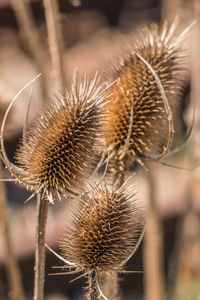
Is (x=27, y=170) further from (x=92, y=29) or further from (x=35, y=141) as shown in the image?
(x=92, y=29)

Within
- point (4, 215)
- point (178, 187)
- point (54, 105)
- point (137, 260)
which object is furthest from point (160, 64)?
point (178, 187)

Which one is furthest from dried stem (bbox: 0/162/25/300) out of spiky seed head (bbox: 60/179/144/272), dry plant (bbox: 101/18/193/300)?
spiky seed head (bbox: 60/179/144/272)

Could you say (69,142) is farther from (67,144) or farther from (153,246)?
(153,246)

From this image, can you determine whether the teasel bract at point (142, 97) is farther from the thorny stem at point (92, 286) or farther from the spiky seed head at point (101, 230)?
the thorny stem at point (92, 286)

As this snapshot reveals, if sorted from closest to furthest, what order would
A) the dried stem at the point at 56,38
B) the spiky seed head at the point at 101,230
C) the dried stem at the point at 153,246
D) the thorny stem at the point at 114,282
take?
the spiky seed head at the point at 101,230
the thorny stem at the point at 114,282
the dried stem at the point at 56,38
the dried stem at the point at 153,246

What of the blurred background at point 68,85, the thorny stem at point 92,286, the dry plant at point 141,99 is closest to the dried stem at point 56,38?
the blurred background at point 68,85

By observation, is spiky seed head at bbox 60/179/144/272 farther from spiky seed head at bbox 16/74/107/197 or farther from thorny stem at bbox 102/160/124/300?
thorny stem at bbox 102/160/124/300
